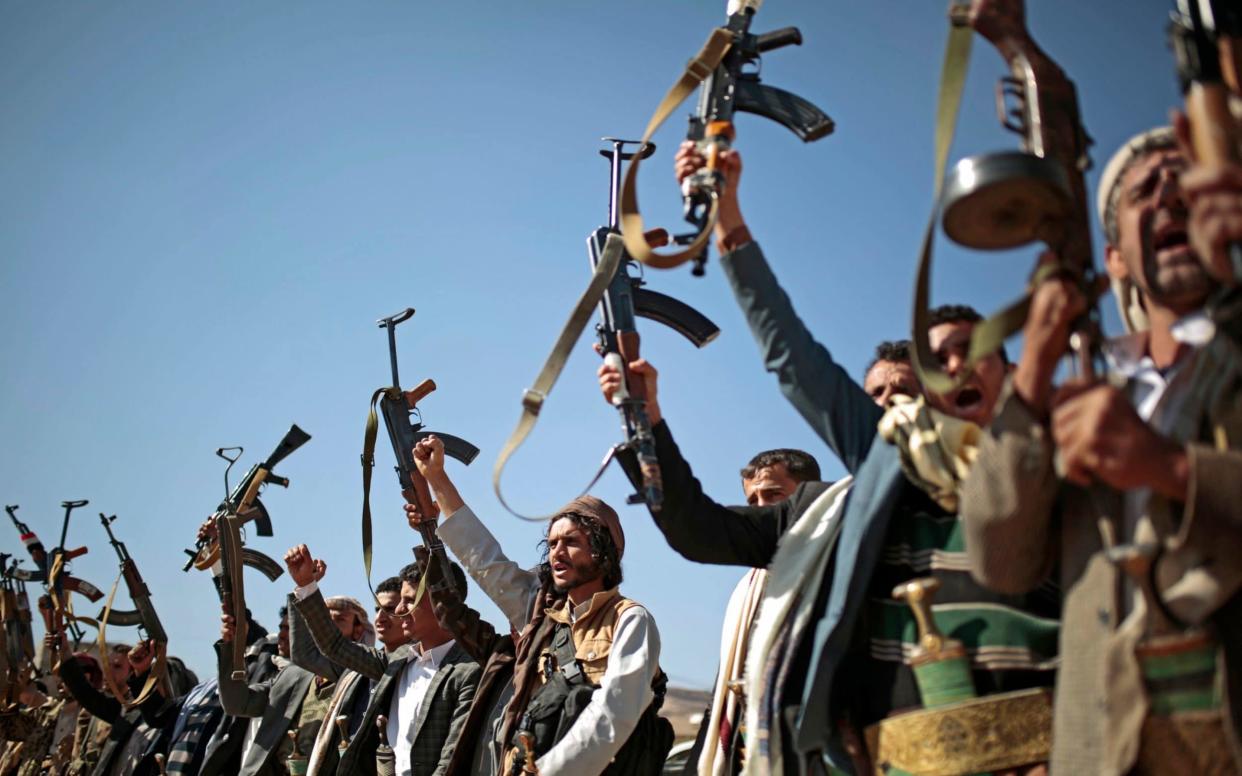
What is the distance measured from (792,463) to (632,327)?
4.98ft

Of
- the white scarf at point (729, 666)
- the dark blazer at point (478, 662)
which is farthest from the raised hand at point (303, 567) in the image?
the white scarf at point (729, 666)

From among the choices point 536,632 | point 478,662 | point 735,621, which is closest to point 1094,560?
point 735,621

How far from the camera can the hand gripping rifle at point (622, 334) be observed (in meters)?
3.22

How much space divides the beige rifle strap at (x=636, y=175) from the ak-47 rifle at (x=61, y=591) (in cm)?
936

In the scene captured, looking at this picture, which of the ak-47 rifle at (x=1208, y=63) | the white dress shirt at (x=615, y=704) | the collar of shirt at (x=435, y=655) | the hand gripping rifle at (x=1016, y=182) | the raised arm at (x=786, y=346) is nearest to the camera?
the ak-47 rifle at (x=1208, y=63)

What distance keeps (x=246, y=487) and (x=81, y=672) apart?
10.9 feet

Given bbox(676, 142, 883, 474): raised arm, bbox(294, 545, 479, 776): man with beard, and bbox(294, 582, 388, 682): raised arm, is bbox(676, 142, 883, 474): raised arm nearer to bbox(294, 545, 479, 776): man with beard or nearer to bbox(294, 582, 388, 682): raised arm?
bbox(294, 545, 479, 776): man with beard

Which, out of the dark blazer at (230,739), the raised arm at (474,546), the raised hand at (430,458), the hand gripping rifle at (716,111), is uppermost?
the hand gripping rifle at (716,111)

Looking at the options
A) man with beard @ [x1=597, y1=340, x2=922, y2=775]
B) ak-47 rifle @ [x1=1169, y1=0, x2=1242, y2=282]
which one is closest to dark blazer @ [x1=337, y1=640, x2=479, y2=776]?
man with beard @ [x1=597, y1=340, x2=922, y2=775]

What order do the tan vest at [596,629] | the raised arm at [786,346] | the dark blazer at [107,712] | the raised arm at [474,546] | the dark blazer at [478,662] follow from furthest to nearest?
1. the dark blazer at [107,712]
2. the raised arm at [474,546]
3. the dark blazer at [478,662]
4. the tan vest at [596,629]
5. the raised arm at [786,346]

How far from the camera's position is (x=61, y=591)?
35.9 feet

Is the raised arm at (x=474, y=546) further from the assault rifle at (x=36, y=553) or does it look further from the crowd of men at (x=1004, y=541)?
the assault rifle at (x=36, y=553)

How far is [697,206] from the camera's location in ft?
10.4

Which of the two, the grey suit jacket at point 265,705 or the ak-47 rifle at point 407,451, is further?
the grey suit jacket at point 265,705
